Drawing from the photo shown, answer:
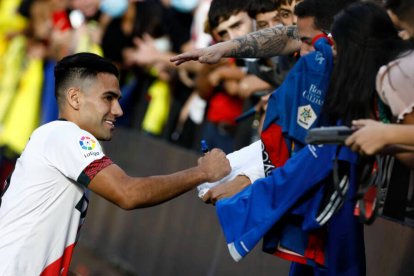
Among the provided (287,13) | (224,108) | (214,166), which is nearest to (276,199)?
(214,166)

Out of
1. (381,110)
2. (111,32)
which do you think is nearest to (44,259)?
(381,110)

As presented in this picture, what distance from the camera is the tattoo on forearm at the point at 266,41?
263 inches

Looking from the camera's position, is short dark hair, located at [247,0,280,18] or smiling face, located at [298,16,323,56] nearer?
smiling face, located at [298,16,323,56]

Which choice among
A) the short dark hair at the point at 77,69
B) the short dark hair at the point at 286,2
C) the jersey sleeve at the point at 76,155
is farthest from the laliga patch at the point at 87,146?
the short dark hair at the point at 286,2

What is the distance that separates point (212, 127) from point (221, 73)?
1.77ft

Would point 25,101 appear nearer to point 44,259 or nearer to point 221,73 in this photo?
point 221,73

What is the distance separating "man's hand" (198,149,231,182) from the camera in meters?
6.00

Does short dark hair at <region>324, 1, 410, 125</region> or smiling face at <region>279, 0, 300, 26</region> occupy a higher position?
smiling face at <region>279, 0, 300, 26</region>

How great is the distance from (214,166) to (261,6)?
2000 millimetres

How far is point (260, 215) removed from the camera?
5.60 meters

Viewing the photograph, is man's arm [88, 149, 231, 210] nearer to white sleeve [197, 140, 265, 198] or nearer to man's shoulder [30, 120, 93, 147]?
white sleeve [197, 140, 265, 198]

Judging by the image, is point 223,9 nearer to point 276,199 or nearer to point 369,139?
point 276,199

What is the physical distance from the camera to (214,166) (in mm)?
6027

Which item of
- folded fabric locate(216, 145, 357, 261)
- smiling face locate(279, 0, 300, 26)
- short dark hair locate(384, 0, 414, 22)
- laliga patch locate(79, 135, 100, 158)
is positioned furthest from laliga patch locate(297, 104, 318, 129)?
smiling face locate(279, 0, 300, 26)
